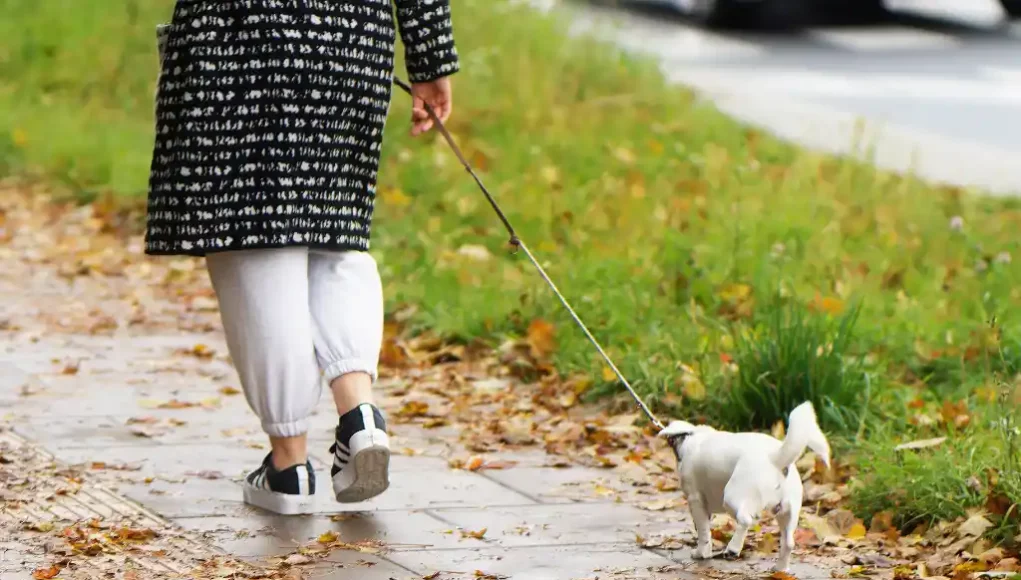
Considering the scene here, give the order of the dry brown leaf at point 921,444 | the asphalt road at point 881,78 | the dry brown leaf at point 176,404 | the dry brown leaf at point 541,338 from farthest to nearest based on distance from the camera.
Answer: the asphalt road at point 881,78, the dry brown leaf at point 541,338, the dry brown leaf at point 176,404, the dry brown leaf at point 921,444

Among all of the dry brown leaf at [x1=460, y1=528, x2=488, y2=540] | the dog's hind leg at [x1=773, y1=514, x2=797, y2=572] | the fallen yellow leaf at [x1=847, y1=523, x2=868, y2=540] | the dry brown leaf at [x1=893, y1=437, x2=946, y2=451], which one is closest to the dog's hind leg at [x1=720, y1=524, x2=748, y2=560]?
the dog's hind leg at [x1=773, y1=514, x2=797, y2=572]

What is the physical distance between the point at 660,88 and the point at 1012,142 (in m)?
2.13

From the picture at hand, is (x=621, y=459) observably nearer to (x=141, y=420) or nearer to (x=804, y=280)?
(x=141, y=420)

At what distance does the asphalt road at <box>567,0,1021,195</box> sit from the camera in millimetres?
9750

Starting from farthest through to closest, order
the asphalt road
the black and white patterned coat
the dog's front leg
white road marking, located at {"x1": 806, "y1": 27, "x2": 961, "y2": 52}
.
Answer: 1. white road marking, located at {"x1": 806, "y1": 27, "x2": 961, "y2": 52}
2. the asphalt road
3. the black and white patterned coat
4. the dog's front leg

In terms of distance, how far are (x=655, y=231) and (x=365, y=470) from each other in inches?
140

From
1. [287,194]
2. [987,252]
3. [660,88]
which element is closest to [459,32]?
[660,88]

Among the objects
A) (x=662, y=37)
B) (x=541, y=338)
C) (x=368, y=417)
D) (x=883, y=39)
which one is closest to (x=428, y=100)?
(x=368, y=417)

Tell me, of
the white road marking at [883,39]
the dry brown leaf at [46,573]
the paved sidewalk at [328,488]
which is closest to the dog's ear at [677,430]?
the paved sidewalk at [328,488]

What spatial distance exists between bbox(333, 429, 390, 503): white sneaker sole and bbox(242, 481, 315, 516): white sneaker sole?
17cm

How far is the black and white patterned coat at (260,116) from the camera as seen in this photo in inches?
150

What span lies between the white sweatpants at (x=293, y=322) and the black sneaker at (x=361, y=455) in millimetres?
125

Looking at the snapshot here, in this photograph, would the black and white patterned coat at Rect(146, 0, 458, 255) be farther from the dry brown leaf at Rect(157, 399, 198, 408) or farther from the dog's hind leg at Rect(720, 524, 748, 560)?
the dry brown leaf at Rect(157, 399, 198, 408)

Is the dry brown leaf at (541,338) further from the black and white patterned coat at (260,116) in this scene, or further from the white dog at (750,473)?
the white dog at (750,473)
